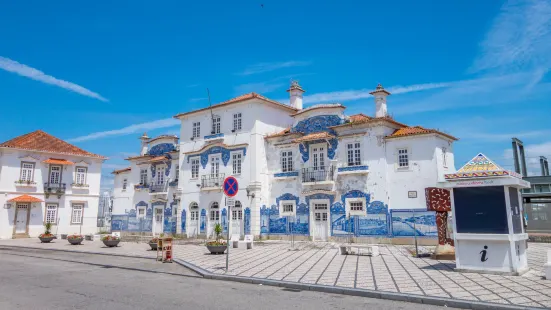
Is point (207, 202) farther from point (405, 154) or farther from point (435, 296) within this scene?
point (435, 296)

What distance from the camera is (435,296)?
26.6 feet

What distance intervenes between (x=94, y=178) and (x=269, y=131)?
20936 mm

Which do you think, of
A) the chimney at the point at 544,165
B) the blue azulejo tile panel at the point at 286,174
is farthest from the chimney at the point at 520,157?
the blue azulejo tile panel at the point at 286,174

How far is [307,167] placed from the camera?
26500 millimetres

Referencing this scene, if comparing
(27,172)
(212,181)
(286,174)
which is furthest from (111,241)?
(27,172)

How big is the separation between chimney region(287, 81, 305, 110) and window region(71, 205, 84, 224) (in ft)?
74.7

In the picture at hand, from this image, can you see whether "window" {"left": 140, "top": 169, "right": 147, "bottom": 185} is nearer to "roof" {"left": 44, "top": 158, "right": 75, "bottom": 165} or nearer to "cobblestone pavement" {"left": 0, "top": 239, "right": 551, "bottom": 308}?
"roof" {"left": 44, "top": 158, "right": 75, "bottom": 165}

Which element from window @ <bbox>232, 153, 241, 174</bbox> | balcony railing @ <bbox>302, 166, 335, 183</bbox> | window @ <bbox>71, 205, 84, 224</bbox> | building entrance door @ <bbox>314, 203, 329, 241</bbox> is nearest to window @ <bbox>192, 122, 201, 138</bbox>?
window @ <bbox>232, 153, 241, 174</bbox>

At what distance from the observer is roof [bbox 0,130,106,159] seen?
1398 inches

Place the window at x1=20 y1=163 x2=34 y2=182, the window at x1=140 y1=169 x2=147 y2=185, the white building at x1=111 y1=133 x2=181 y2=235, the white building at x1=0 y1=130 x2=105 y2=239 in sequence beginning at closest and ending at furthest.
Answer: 1. the white building at x1=111 y1=133 x2=181 y2=235
2. the white building at x1=0 y1=130 x2=105 y2=239
3. the window at x1=20 y1=163 x2=34 y2=182
4. the window at x1=140 y1=169 x2=147 y2=185

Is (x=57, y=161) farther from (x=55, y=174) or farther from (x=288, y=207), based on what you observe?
(x=288, y=207)

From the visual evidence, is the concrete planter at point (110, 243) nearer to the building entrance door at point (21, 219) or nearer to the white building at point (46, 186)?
the white building at point (46, 186)

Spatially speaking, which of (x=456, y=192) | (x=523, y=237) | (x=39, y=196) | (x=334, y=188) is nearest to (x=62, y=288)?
(x=456, y=192)

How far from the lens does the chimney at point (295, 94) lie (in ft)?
104
